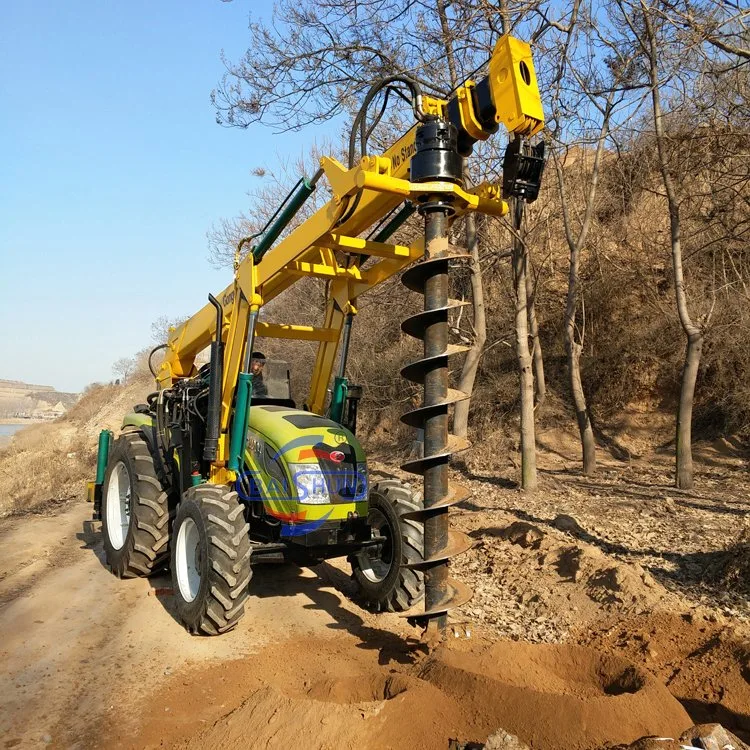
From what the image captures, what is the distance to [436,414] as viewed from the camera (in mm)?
4168

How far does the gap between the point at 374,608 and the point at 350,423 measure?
167 centimetres

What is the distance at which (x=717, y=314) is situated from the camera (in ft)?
46.5

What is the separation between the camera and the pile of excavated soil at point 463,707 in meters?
3.08

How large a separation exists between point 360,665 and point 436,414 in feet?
6.01

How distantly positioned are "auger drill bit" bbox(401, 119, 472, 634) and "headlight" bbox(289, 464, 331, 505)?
1.11m

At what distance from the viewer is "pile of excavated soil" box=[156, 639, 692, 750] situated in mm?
3078

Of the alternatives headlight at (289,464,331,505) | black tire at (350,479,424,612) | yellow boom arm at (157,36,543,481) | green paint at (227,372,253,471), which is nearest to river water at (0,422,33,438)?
yellow boom arm at (157,36,543,481)

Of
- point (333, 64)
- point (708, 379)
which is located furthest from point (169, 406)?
point (708, 379)

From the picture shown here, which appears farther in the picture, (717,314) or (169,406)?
(717,314)

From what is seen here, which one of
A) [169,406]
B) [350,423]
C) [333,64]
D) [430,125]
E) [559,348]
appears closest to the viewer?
[430,125]

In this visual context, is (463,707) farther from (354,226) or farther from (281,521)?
(354,226)

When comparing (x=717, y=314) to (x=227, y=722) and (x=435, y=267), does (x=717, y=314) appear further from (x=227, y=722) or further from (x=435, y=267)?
(x=227, y=722)

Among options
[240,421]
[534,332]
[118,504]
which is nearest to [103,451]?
[118,504]

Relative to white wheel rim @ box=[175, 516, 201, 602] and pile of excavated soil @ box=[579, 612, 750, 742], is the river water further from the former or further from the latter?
pile of excavated soil @ box=[579, 612, 750, 742]
